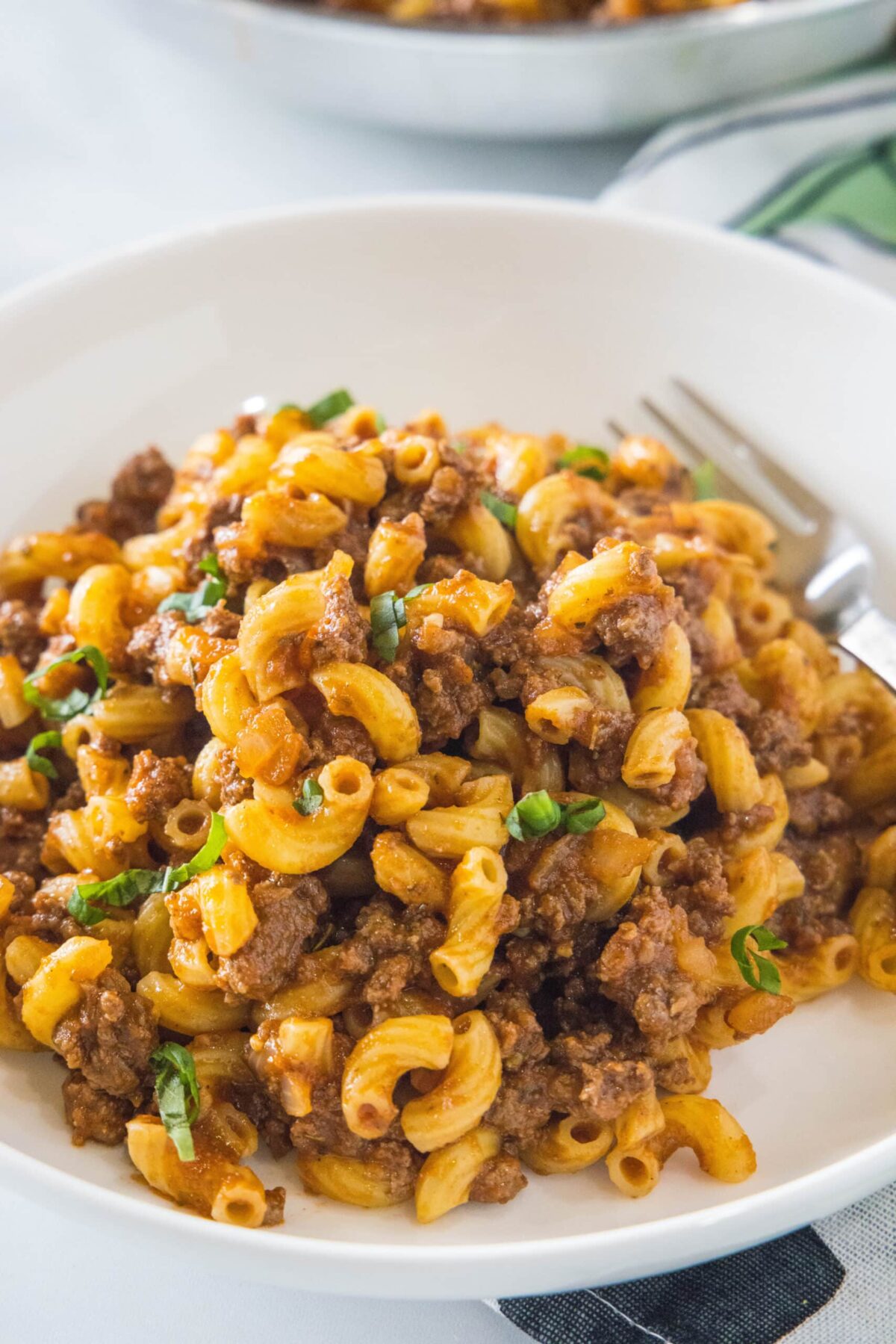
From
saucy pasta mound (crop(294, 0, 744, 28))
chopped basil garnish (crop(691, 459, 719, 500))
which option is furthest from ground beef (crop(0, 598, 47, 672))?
saucy pasta mound (crop(294, 0, 744, 28))

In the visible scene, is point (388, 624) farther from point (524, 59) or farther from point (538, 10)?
point (538, 10)

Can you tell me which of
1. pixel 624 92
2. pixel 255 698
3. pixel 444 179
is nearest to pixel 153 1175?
pixel 255 698

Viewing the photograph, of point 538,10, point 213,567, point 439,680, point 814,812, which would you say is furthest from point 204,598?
point 538,10

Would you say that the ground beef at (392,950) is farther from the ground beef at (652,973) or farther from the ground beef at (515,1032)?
the ground beef at (652,973)

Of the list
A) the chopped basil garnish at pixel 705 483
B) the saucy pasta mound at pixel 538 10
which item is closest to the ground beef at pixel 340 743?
the chopped basil garnish at pixel 705 483

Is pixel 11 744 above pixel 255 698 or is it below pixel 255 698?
below

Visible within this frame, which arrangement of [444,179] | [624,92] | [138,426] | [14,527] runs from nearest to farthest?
[14,527] < [138,426] < [624,92] < [444,179]

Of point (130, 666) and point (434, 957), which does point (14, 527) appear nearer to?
point (130, 666)

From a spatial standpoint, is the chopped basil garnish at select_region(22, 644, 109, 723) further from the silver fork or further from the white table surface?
the white table surface
